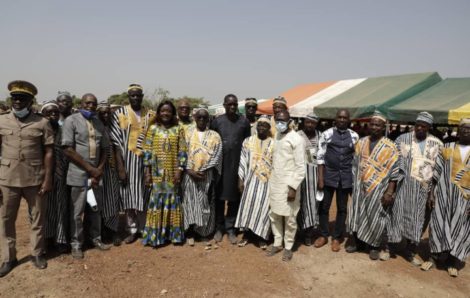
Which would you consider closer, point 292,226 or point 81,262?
point 81,262

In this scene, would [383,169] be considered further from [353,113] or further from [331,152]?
[353,113]

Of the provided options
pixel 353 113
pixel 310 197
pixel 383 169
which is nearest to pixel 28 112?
pixel 310 197

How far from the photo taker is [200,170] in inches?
169

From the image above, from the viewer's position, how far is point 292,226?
4.18m

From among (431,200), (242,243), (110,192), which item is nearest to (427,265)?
(431,200)

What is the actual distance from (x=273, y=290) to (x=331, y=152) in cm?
206

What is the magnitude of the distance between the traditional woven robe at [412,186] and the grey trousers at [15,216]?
4349 millimetres

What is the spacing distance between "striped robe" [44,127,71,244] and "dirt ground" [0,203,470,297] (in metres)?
0.30

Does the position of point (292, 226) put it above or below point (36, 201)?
below

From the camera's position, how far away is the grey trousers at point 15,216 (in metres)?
3.42

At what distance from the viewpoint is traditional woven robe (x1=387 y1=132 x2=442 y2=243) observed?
4066 millimetres

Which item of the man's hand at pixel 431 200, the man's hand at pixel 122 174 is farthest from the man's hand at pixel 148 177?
the man's hand at pixel 431 200

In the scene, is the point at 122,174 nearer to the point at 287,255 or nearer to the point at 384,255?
the point at 287,255

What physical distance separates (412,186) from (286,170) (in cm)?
167
